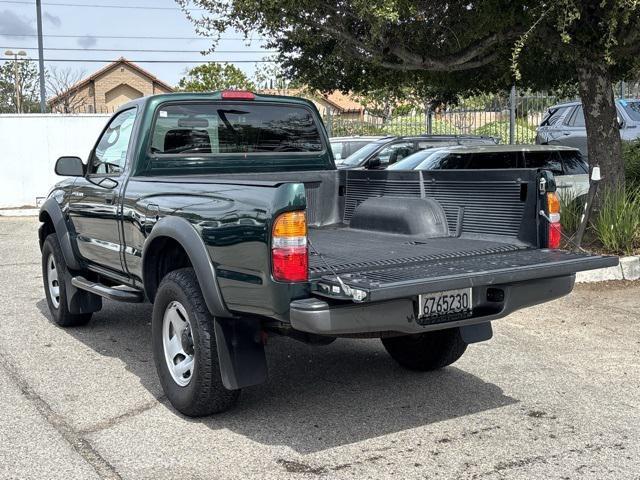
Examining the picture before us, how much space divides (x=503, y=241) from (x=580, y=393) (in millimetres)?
1188

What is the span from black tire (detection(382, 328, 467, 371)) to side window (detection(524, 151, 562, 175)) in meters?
5.51

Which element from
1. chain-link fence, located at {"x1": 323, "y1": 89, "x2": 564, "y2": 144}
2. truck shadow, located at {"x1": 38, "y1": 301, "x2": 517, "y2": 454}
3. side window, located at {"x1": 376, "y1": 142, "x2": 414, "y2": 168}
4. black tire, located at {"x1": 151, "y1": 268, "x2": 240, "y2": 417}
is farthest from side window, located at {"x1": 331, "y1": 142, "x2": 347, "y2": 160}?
black tire, located at {"x1": 151, "y1": 268, "x2": 240, "y2": 417}

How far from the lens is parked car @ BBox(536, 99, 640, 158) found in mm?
15875

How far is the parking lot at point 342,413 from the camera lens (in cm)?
416

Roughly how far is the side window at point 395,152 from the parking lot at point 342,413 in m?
7.63

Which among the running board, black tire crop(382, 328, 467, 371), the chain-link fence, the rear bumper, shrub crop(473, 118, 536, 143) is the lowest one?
black tire crop(382, 328, 467, 371)

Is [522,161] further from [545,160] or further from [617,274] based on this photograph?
[617,274]

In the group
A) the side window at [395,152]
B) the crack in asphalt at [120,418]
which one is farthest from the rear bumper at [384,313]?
the side window at [395,152]

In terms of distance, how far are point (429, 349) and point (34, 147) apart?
16114 mm

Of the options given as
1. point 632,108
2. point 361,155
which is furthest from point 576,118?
point 361,155

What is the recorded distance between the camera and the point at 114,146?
21.1ft

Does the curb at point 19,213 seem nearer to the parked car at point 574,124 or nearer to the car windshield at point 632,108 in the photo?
the parked car at point 574,124

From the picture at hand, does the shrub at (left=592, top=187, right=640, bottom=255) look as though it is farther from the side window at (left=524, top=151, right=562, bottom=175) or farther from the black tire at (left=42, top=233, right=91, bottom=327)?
the black tire at (left=42, top=233, right=91, bottom=327)

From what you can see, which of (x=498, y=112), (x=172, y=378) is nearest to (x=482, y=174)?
(x=172, y=378)
